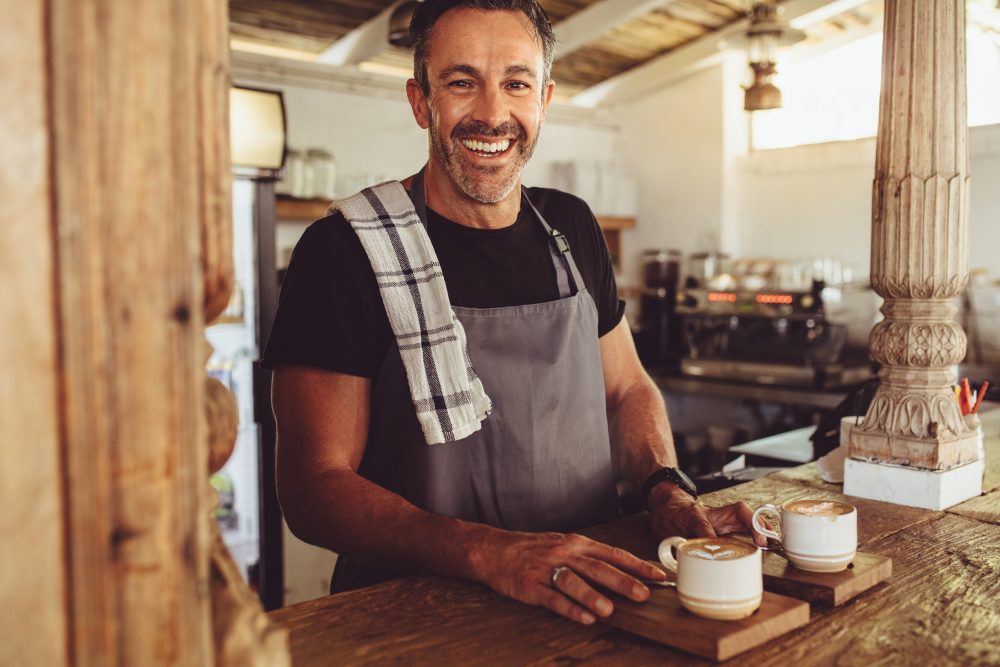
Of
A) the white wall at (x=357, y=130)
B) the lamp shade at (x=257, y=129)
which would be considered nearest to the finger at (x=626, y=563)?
the lamp shade at (x=257, y=129)

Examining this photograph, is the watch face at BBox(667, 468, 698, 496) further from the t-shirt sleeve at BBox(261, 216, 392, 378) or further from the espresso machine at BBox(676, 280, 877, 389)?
the espresso machine at BBox(676, 280, 877, 389)

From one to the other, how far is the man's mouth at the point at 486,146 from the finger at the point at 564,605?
0.99 meters

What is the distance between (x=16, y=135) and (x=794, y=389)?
543 centimetres

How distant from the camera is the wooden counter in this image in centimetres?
109

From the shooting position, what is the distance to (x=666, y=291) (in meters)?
6.68

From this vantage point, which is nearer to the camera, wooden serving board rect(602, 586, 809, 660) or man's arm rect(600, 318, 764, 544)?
wooden serving board rect(602, 586, 809, 660)

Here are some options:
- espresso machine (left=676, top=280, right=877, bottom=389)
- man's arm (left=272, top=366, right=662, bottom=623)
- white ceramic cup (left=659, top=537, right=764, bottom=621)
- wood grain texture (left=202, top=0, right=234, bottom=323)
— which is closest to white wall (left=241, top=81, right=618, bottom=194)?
espresso machine (left=676, top=280, right=877, bottom=389)

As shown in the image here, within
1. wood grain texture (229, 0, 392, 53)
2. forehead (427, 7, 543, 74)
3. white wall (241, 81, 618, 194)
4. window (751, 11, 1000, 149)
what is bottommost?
forehead (427, 7, 543, 74)

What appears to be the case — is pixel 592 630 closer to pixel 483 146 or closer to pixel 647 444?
pixel 647 444

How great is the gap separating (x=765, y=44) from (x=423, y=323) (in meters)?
3.47

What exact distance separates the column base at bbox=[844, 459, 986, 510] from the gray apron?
1.80 feet

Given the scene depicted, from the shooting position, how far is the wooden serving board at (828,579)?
125 cm

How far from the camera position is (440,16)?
6.20ft

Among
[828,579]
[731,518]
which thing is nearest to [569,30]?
[731,518]
